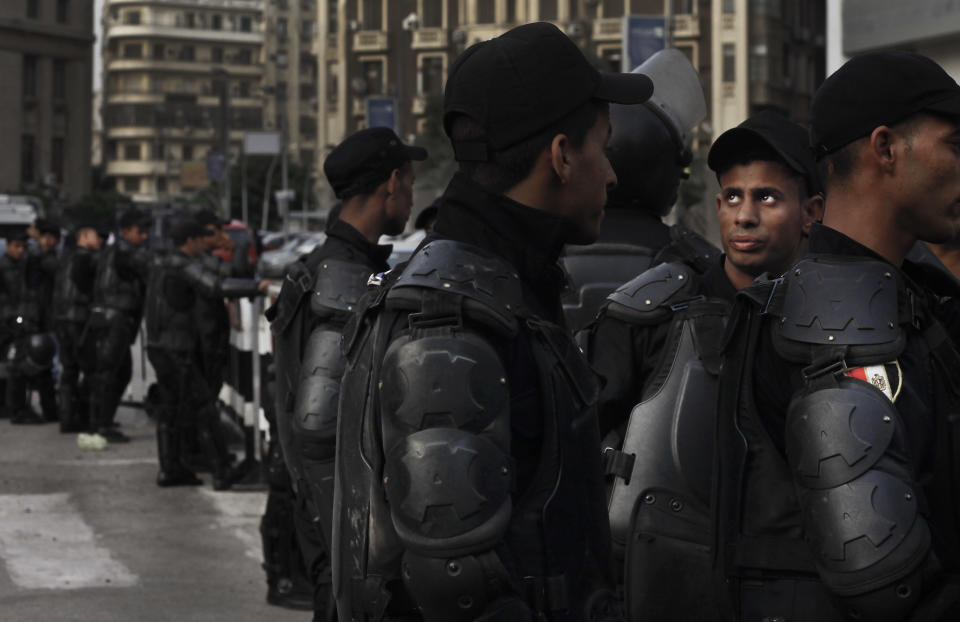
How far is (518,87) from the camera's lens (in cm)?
293

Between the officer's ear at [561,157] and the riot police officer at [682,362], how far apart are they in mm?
1141

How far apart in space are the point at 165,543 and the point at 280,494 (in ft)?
8.73

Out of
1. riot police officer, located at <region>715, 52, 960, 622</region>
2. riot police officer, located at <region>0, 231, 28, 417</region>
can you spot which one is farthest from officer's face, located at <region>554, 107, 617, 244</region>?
riot police officer, located at <region>0, 231, 28, 417</region>

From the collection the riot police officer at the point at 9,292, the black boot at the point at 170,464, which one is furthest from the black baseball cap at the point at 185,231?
the riot police officer at the point at 9,292

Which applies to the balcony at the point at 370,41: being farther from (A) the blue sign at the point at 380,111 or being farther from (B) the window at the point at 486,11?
(A) the blue sign at the point at 380,111

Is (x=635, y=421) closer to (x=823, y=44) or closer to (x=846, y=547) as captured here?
(x=846, y=547)

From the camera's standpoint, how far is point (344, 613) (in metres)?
3.02

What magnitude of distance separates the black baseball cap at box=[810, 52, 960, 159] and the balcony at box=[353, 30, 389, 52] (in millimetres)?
101949

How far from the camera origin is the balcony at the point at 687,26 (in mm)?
86938

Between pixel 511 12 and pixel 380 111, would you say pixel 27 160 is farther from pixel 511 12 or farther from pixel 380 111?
pixel 380 111

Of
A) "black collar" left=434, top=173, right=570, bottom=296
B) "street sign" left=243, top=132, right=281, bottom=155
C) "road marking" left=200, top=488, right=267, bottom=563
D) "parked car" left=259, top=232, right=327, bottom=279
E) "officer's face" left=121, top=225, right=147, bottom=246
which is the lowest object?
"parked car" left=259, top=232, right=327, bottom=279

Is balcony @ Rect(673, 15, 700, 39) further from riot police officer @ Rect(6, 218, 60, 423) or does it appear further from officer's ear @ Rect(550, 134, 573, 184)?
officer's ear @ Rect(550, 134, 573, 184)

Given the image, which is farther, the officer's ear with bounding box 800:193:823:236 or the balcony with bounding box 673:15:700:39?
the balcony with bounding box 673:15:700:39

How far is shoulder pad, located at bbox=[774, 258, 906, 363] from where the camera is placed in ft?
9.21
